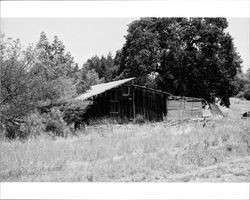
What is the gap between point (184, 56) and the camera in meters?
31.8

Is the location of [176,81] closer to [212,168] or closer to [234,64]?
[234,64]

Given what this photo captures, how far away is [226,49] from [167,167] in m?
25.7

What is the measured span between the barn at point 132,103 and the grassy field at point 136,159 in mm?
7084

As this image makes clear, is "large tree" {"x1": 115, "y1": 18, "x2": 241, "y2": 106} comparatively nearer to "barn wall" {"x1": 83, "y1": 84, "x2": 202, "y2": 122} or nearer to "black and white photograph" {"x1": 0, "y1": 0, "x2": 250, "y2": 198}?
"black and white photograph" {"x1": 0, "y1": 0, "x2": 250, "y2": 198}

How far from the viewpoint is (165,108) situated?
24.8 metres

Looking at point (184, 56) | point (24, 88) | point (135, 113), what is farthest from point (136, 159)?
point (184, 56)

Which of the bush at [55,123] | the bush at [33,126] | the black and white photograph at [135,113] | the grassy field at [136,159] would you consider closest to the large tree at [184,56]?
the black and white photograph at [135,113]

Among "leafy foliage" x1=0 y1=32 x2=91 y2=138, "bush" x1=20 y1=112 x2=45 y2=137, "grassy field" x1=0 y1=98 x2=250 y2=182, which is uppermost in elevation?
"leafy foliage" x1=0 y1=32 x2=91 y2=138

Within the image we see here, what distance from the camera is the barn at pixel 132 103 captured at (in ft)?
68.2

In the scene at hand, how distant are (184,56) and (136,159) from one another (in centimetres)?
2357

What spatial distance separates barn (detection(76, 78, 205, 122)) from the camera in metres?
20.8

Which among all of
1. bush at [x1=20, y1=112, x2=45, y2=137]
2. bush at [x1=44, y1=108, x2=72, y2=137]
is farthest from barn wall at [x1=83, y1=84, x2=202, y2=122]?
bush at [x1=20, y1=112, x2=45, y2=137]

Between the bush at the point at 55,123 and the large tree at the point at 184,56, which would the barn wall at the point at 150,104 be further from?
the bush at the point at 55,123

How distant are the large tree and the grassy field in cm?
1842
